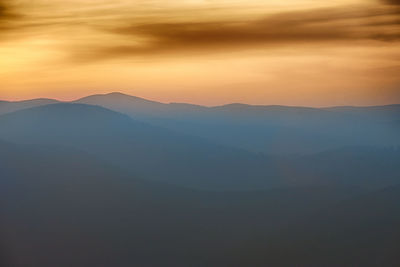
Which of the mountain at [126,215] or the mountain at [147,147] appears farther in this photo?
the mountain at [147,147]

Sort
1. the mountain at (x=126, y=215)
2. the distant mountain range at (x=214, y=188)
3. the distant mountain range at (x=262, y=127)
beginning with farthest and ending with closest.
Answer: the mountain at (x=126, y=215) < the distant mountain range at (x=214, y=188) < the distant mountain range at (x=262, y=127)

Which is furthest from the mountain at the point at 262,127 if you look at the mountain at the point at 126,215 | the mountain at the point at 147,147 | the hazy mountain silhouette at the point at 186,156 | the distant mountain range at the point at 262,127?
the mountain at the point at 126,215

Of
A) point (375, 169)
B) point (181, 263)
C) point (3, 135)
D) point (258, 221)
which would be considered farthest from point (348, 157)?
point (3, 135)

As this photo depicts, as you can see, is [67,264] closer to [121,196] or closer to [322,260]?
[121,196]

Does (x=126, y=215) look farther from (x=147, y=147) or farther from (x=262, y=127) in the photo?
(x=262, y=127)

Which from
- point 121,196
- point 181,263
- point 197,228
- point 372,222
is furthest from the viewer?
point 121,196

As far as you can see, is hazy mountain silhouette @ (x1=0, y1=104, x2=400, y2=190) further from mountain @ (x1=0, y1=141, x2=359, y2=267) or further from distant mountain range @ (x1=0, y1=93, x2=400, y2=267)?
mountain @ (x1=0, y1=141, x2=359, y2=267)

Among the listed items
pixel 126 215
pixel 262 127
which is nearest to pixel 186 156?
pixel 126 215

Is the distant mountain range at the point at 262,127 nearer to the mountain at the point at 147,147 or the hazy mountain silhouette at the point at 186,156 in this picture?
the hazy mountain silhouette at the point at 186,156
